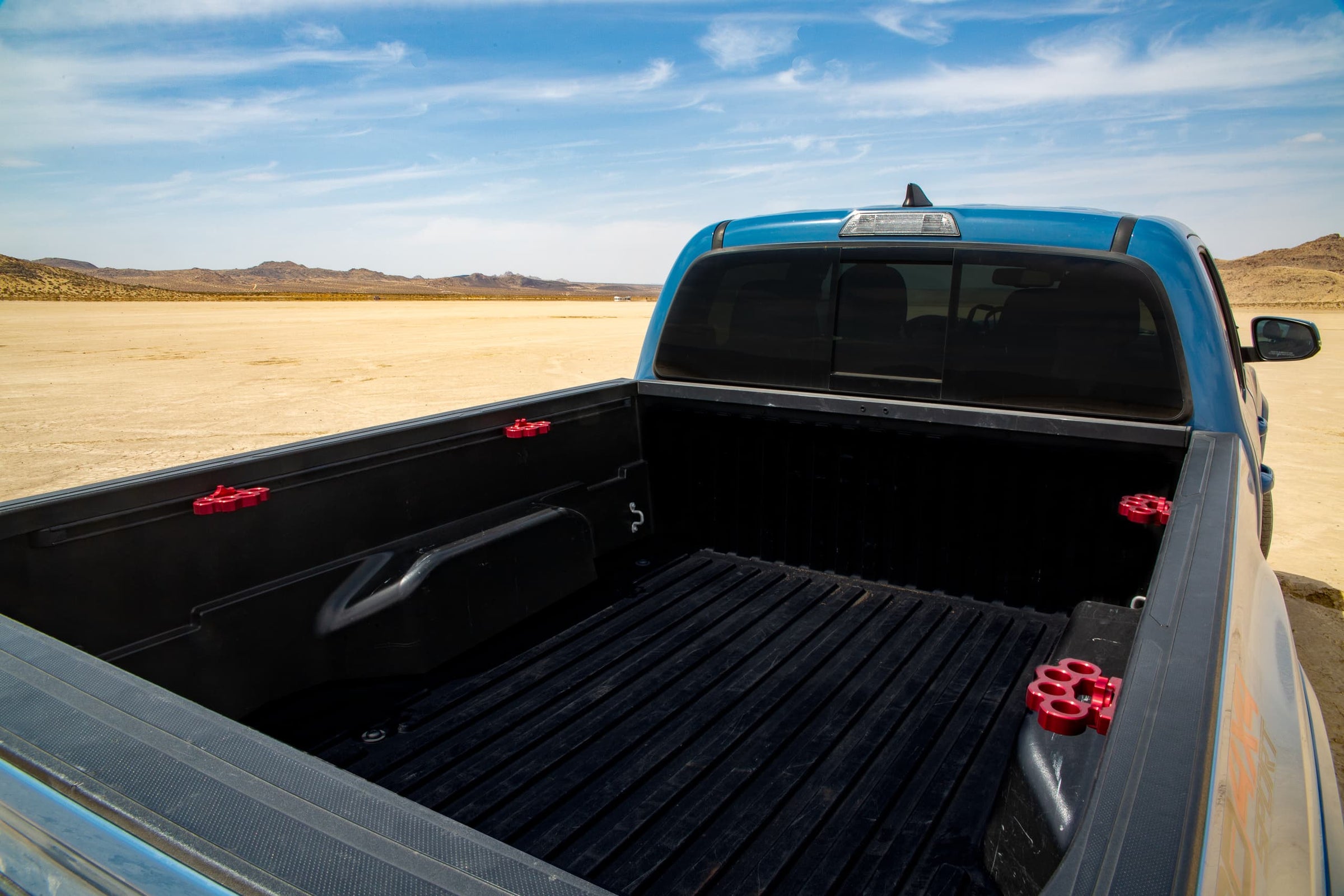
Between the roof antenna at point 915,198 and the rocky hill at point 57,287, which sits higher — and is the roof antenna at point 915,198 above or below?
above

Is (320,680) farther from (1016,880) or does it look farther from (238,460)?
(1016,880)

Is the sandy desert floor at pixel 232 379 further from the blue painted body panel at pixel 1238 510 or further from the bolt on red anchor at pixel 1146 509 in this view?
the bolt on red anchor at pixel 1146 509

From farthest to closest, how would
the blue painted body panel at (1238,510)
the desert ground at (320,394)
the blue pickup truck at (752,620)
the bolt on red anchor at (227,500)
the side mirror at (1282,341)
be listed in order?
the desert ground at (320,394), the side mirror at (1282,341), the bolt on red anchor at (227,500), the blue painted body panel at (1238,510), the blue pickup truck at (752,620)

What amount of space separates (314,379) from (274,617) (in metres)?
13.6

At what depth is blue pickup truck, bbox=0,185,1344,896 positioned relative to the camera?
0.95 meters

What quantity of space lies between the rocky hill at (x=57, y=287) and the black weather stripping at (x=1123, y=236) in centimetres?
6375

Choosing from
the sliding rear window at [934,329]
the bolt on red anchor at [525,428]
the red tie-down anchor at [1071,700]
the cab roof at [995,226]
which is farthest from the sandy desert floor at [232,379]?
the red tie-down anchor at [1071,700]

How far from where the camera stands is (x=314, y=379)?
14.9 meters

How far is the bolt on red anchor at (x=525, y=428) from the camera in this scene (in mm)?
3078

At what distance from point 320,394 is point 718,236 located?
10.9 meters

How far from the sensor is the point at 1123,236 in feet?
9.38

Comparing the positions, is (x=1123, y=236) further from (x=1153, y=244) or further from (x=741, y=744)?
(x=741, y=744)

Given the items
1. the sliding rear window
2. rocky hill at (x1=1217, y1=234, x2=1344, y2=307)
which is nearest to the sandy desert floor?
the sliding rear window

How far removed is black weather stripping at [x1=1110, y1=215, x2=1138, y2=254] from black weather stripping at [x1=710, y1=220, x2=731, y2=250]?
1.44 metres
